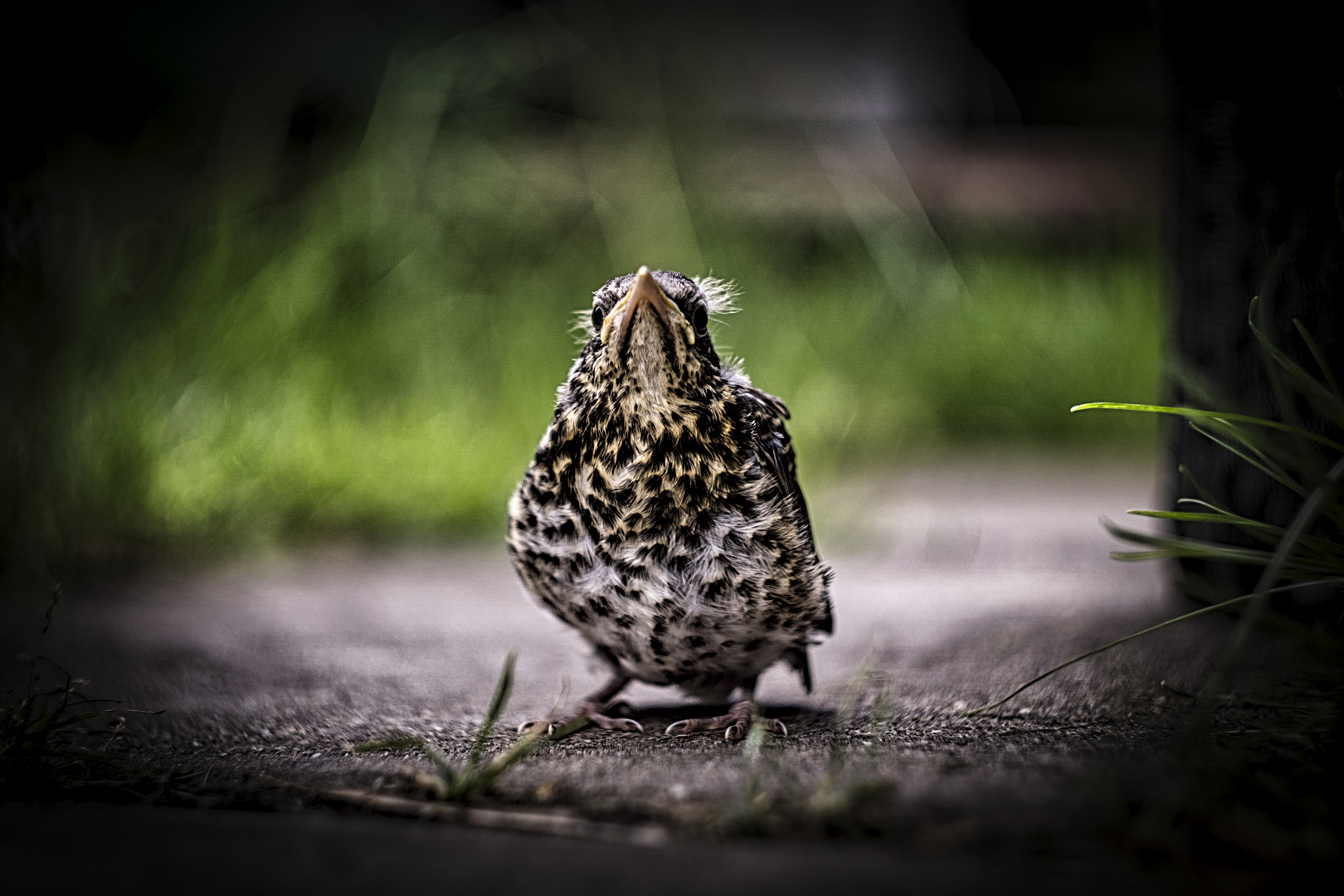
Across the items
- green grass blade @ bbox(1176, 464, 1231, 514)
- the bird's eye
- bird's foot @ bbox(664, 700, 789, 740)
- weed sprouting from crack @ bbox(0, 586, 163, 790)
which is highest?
the bird's eye

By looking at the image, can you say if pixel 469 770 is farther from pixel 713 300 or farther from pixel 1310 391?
pixel 1310 391

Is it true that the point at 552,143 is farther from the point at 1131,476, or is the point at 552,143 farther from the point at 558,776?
the point at 558,776

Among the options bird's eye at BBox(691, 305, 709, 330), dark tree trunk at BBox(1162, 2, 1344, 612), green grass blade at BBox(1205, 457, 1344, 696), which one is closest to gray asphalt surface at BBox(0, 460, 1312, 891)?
green grass blade at BBox(1205, 457, 1344, 696)

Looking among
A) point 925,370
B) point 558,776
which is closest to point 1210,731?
point 558,776

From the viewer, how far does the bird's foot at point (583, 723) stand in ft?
5.77

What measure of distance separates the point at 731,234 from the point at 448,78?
189cm

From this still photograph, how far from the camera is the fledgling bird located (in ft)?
5.94

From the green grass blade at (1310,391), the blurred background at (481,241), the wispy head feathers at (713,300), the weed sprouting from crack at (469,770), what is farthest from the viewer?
the blurred background at (481,241)

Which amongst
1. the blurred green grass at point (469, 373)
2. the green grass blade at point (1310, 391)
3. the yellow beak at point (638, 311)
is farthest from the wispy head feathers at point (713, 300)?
the blurred green grass at point (469, 373)

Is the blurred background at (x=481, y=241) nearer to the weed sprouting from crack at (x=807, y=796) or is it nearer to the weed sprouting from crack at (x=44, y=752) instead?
the weed sprouting from crack at (x=44, y=752)

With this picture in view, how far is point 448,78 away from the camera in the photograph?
477 cm

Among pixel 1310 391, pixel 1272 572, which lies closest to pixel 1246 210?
pixel 1310 391

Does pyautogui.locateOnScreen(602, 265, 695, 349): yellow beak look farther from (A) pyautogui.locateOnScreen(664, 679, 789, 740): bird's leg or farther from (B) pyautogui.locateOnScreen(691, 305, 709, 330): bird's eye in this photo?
(A) pyautogui.locateOnScreen(664, 679, 789, 740): bird's leg

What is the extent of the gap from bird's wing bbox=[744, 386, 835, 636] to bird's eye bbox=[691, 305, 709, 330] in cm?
17
